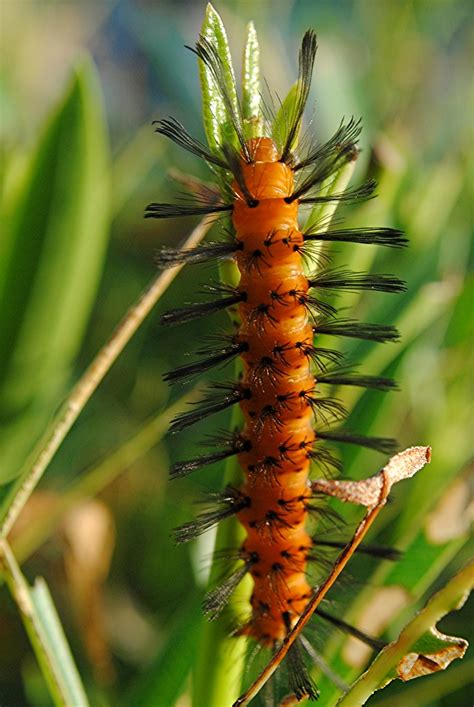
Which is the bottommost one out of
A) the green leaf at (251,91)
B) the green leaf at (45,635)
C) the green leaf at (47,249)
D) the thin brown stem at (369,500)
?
the green leaf at (45,635)

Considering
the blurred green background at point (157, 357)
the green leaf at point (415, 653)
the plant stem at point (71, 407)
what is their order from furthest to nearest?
the blurred green background at point (157, 357), the plant stem at point (71, 407), the green leaf at point (415, 653)

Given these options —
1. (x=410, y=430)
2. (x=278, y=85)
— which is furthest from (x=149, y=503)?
(x=278, y=85)

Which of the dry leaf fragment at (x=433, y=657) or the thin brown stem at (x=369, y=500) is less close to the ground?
the thin brown stem at (x=369, y=500)

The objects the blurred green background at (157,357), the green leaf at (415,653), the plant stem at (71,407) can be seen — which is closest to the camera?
the green leaf at (415,653)

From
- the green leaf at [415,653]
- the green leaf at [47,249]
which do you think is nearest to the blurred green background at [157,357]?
the green leaf at [47,249]

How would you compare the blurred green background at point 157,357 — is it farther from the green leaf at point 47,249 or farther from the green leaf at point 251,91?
the green leaf at point 251,91

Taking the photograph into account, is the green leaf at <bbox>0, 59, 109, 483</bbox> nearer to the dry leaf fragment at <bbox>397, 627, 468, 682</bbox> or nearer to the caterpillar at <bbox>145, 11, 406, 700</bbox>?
the caterpillar at <bbox>145, 11, 406, 700</bbox>

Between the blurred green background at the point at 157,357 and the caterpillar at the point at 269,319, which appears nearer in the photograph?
the caterpillar at the point at 269,319
